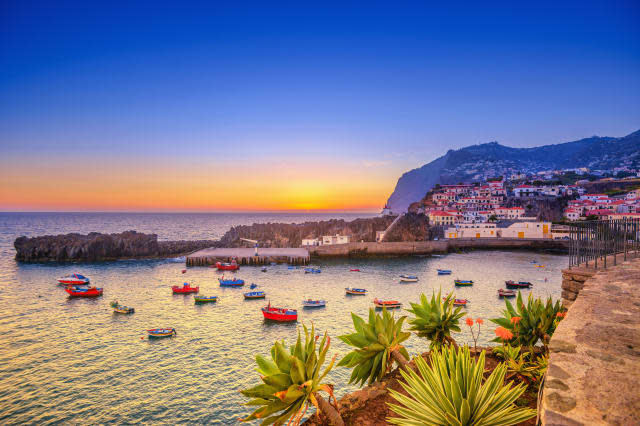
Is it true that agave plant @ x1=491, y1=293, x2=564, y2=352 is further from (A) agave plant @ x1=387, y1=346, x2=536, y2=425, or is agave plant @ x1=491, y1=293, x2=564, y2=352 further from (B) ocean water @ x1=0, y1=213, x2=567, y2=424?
(B) ocean water @ x1=0, y1=213, x2=567, y2=424

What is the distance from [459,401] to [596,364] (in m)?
1.20

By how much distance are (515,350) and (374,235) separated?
64.0 meters

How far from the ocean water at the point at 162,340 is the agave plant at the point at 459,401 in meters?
11.2

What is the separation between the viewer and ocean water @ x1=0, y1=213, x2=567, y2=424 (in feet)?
43.2

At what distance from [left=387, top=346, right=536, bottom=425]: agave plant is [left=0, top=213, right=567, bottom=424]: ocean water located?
36.9ft

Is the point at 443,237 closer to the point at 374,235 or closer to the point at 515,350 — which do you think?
the point at 374,235

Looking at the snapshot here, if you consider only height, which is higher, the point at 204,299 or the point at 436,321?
the point at 436,321

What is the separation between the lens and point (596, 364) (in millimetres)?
2676

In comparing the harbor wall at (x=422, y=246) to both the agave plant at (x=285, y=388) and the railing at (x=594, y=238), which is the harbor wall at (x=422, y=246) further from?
the agave plant at (x=285, y=388)

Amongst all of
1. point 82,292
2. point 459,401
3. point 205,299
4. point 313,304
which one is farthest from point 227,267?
point 459,401

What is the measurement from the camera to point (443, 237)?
233 feet

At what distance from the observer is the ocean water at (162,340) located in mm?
13164

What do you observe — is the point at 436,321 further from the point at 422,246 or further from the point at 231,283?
the point at 422,246

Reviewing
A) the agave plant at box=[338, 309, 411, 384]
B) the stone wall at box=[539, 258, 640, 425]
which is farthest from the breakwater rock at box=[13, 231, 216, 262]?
the stone wall at box=[539, 258, 640, 425]
